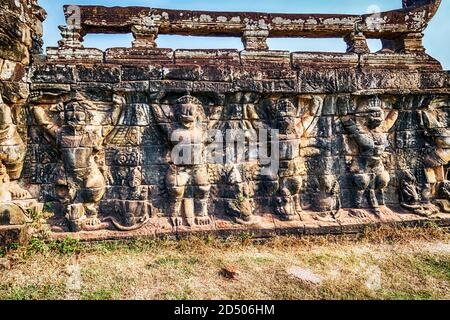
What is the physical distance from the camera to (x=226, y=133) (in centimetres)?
497

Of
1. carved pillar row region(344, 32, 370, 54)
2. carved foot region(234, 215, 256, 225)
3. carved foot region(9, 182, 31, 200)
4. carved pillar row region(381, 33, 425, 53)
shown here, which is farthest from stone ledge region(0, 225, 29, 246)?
carved pillar row region(381, 33, 425, 53)

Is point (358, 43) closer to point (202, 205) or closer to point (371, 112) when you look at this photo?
point (371, 112)

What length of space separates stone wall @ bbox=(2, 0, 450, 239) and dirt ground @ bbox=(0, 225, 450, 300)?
0.94 feet

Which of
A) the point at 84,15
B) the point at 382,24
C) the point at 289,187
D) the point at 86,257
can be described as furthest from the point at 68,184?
the point at 382,24

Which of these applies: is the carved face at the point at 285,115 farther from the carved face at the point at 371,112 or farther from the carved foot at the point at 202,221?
the carved foot at the point at 202,221

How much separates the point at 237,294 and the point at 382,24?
577cm

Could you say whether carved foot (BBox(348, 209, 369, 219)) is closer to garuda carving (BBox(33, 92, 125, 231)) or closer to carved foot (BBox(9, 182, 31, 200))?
garuda carving (BBox(33, 92, 125, 231))

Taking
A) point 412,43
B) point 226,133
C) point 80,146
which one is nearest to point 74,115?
point 80,146

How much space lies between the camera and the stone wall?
4574 mm

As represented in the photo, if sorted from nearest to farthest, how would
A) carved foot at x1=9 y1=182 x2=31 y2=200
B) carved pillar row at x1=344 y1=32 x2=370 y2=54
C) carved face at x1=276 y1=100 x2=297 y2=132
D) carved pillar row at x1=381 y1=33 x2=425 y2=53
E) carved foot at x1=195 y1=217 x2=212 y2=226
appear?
carved foot at x1=9 y1=182 x2=31 y2=200
carved foot at x1=195 y1=217 x2=212 y2=226
carved face at x1=276 y1=100 x2=297 y2=132
carved pillar row at x1=344 y1=32 x2=370 y2=54
carved pillar row at x1=381 y1=33 x2=425 y2=53

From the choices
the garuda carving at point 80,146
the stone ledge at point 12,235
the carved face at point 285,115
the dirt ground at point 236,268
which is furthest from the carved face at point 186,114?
the stone ledge at point 12,235

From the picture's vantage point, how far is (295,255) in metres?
4.43

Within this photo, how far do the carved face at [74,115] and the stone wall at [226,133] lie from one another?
0.02 m

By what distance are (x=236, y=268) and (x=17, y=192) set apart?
3.46 m
